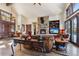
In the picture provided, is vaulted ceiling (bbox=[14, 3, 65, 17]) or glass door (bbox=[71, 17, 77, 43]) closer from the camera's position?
glass door (bbox=[71, 17, 77, 43])

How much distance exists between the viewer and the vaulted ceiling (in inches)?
87.4

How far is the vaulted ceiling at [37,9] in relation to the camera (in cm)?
222

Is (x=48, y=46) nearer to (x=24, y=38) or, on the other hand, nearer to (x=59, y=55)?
(x=59, y=55)

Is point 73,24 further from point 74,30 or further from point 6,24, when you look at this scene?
point 6,24

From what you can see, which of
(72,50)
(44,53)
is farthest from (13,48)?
(72,50)

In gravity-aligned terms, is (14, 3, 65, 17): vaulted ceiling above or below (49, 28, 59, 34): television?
above

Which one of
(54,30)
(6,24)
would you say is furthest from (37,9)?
(6,24)

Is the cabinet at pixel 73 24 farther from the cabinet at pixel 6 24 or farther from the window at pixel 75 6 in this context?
the cabinet at pixel 6 24

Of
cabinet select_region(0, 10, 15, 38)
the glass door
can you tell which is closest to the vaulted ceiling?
cabinet select_region(0, 10, 15, 38)

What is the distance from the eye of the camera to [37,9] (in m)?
2.26

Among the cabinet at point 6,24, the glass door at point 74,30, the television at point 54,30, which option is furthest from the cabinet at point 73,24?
→ the cabinet at point 6,24

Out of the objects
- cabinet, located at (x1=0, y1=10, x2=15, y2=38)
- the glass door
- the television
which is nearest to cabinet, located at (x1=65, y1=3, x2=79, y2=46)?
the glass door

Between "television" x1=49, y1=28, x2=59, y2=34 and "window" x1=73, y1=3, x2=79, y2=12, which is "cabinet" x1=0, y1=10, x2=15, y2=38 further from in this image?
A: "window" x1=73, y1=3, x2=79, y2=12

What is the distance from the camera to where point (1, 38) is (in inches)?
88.3
